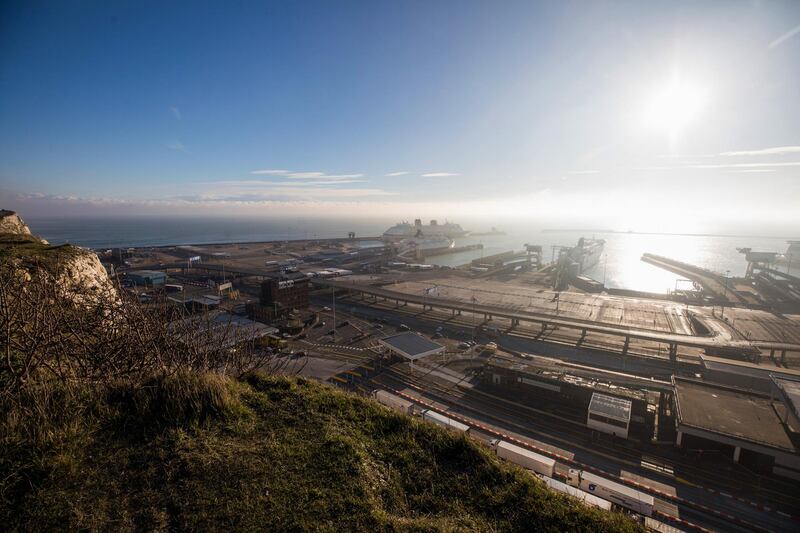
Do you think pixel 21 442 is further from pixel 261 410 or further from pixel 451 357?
pixel 451 357

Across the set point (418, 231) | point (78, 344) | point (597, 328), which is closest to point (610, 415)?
point (597, 328)

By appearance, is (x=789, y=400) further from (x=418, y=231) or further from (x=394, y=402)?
(x=418, y=231)

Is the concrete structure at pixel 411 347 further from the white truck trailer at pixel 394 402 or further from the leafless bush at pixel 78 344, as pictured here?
the leafless bush at pixel 78 344

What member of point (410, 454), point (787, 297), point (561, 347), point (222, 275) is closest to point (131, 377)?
point (410, 454)

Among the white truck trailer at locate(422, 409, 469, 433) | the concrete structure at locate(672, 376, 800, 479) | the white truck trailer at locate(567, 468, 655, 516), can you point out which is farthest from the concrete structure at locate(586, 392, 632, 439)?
the white truck trailer at locate(422, 409, 469, 433)

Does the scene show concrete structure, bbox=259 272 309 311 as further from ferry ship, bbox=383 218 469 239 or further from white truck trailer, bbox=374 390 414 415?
ferry ship, bbox=383 218 469 239

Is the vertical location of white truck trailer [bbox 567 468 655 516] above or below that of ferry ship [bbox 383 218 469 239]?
below
